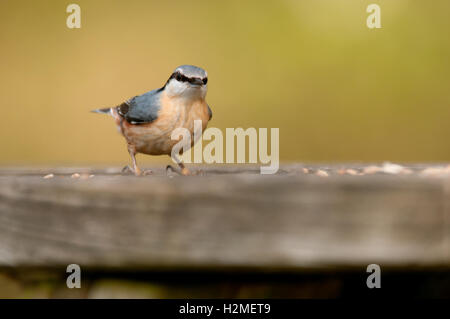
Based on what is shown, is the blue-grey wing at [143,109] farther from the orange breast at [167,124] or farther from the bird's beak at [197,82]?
the bird's beak at [197,82]

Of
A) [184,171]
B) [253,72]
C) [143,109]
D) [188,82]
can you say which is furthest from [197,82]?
[253,72]

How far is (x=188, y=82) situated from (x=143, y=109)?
0.30 meters

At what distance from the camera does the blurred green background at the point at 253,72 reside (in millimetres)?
4941

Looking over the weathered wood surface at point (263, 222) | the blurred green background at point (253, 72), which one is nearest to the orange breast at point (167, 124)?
the weathered wood surface at point (263, 222)

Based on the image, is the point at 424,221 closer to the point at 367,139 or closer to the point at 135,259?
the point at 135,259

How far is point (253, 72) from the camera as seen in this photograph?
5.07m

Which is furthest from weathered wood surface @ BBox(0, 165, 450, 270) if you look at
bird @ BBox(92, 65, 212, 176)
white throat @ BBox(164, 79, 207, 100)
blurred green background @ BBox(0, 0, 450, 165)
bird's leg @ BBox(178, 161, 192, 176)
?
blurred green background @ BBox(0, 0, 450, 165)

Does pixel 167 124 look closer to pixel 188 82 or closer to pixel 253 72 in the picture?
pixel 188 82

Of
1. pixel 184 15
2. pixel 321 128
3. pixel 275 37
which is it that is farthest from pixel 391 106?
pixel 184 15

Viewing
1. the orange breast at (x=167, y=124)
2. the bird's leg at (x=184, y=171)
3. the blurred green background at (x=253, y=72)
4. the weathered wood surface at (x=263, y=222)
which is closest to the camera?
the weathered wood surface at (x=263, y=222)

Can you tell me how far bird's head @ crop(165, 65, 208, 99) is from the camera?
112 inches

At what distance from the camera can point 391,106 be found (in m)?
5.04

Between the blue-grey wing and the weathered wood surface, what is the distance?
1.67 metres

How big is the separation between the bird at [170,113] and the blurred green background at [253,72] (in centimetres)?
208
